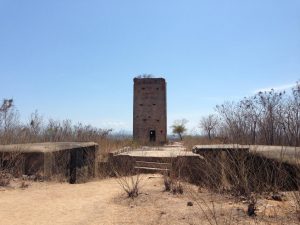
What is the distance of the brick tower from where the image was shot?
1005 inches

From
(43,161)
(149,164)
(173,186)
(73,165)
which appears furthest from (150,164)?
(173,186)

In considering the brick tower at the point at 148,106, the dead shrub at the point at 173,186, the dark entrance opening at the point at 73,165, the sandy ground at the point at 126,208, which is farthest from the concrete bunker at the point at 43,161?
the brick tower at the point at 148,106

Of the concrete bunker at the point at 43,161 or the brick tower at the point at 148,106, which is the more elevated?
the brick tower at the point at 148,106

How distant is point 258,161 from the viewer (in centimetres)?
644

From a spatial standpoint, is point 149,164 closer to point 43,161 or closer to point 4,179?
point 43,161

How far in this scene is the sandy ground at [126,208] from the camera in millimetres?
4219

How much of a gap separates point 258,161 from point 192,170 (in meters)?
2.64

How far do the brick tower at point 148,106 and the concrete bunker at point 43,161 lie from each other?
15.9 metres

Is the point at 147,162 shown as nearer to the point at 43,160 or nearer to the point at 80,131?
the point at 43,160

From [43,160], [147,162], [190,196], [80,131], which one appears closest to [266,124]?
[147,162]

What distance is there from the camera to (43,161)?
797 cm

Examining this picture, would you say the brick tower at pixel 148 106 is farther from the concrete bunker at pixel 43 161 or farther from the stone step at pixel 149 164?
the concrete bunker at pixel 43 161

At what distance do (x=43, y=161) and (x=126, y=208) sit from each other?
3.58 metres

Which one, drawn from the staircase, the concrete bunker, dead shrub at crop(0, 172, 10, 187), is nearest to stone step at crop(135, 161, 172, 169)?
the staircase
